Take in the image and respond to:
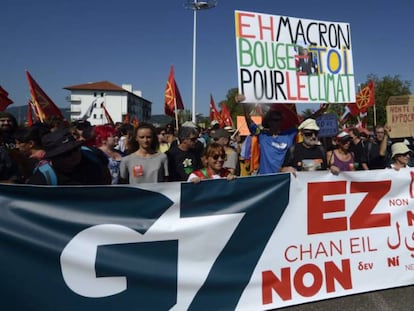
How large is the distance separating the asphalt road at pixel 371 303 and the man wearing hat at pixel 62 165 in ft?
6.54

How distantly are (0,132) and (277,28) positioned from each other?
11.0 ft

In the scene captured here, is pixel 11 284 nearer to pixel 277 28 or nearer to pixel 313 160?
pixel 313 160

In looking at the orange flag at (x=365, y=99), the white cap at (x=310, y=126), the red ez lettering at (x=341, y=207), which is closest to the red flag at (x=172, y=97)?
the orange flag at (x=365, y=99)

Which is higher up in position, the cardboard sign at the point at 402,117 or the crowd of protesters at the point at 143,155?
the cardboard sign at the point at 402,117

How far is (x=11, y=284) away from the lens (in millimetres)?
2420

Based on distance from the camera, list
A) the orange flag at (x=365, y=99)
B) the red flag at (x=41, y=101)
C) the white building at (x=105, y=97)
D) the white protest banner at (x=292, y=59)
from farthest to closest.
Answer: the white building at (x=105, y=97), the orange flag at (x=365, y=99), the red flag at (x=41, y=101), the white protest banner at (x=292, y=59)

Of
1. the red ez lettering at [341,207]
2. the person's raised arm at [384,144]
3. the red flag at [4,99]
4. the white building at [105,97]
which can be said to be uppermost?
the white building at [105,97]

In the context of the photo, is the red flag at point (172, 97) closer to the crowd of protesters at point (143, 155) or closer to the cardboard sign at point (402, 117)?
the crowd of protesters at point (143, 155)

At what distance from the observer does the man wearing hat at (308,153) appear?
3.95m

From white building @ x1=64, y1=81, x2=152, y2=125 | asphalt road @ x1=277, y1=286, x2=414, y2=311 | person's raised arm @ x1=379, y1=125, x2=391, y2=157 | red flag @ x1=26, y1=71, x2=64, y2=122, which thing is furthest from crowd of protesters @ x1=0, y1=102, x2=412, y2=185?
white building @ x1=64, y1=81, x2=152, y2=125

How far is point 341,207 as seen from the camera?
11.6ft

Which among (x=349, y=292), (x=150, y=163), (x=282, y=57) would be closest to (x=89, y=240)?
(x=150, y=163)

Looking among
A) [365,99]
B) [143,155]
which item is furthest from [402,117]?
[365,99]

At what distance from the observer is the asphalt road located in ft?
10.5
